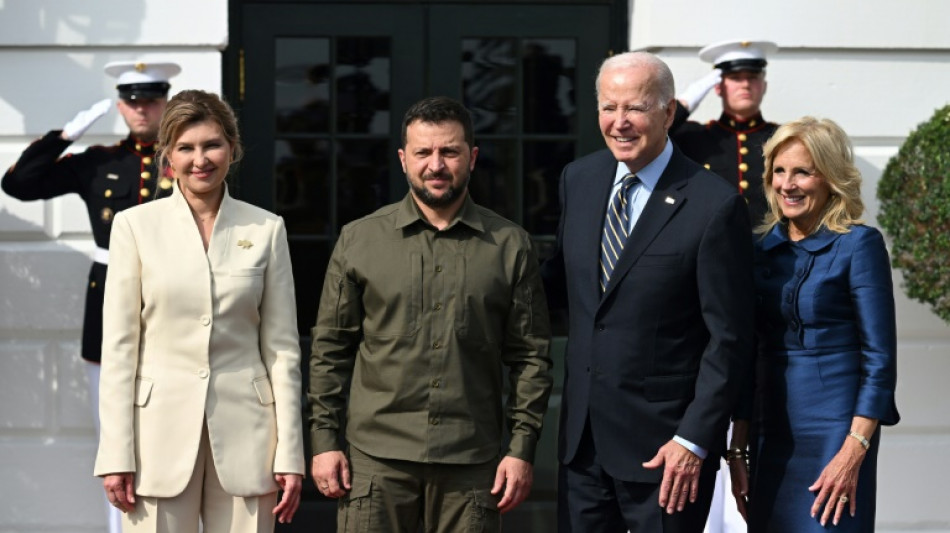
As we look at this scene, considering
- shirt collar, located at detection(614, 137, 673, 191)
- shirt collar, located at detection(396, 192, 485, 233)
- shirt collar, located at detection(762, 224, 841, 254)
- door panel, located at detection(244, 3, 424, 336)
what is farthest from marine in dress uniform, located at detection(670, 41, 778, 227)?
shirt collar, located at detection(396, 192, 485, 233)

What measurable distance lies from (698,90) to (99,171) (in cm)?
235

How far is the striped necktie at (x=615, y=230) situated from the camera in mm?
3773

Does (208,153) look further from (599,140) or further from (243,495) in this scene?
(599,140)

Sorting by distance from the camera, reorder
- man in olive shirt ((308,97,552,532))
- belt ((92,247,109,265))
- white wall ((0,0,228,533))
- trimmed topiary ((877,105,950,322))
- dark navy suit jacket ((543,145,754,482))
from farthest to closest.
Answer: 1. white wall ((0,0,228,533))
2. belt ((92,247,109,265))
3. trimmed topiary ((877,105,950,322))
4. man in olive shirt ((308,97,552,532))
5. dark navy suit jacket ((543,145,754,482))

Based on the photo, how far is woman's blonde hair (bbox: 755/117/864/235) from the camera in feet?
12.4

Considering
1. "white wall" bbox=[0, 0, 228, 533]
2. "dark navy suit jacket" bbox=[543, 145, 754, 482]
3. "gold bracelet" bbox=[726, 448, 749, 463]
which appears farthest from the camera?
"white wall" bbox=[0, 0, 228, 533]

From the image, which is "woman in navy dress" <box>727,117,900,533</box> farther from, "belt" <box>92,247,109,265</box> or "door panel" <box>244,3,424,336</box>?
"belt" <box>92,247,109,265</box>

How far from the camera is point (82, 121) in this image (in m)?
5.37

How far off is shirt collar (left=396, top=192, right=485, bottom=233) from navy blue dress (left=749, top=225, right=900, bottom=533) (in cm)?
83

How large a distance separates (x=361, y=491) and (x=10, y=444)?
2.70 m

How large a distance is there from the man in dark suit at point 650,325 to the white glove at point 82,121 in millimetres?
2348

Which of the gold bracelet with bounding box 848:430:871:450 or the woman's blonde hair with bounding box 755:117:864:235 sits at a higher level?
the woman's blonde hair with bounding box 755:117:864:235

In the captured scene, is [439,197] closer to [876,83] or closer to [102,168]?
[102,168]

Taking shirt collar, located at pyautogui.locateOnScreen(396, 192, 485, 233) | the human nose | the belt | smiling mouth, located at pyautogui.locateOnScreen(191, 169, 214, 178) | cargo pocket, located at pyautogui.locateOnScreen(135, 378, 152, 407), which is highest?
the human nose
